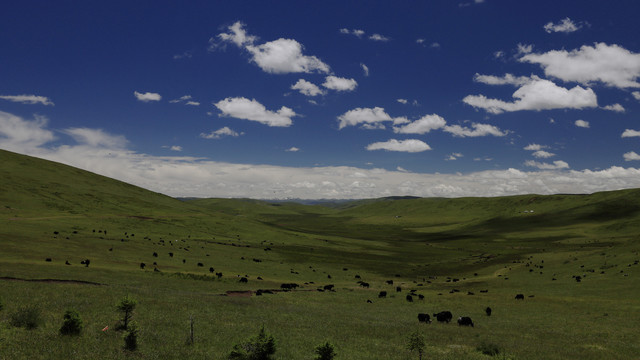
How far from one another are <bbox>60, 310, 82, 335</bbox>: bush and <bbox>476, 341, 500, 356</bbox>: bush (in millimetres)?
26397

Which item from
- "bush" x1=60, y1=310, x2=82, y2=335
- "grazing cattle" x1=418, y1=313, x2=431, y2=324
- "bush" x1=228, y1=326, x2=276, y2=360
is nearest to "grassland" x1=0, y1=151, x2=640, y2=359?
"bush" x1=60, y1=310, x2=82, y2=335

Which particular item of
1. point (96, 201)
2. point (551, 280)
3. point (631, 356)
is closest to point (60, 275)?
point (631, 356)

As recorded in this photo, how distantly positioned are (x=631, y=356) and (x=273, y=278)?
185 ft

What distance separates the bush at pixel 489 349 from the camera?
24950 mm

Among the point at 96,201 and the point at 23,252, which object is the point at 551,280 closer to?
the point at 23,252

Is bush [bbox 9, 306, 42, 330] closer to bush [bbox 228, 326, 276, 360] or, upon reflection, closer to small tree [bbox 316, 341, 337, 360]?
bush [bbox 228, 326, 276, 360]

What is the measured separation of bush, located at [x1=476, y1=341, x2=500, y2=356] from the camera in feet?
81.9

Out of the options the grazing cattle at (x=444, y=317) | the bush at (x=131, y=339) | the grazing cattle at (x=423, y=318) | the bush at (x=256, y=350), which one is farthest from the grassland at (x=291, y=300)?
the grazing cattle at (x=444, y=317)

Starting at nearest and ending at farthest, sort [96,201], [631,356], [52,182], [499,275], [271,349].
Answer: [271,349], [631,356], [499,275], [96,201], [52,182]

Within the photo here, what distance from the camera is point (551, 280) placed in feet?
233

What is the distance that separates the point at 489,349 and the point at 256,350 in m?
17.2

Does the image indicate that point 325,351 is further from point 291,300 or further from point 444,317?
point 291,300

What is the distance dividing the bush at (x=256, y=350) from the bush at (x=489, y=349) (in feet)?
53.0

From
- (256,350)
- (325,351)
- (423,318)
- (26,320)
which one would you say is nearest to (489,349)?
(423,318)
